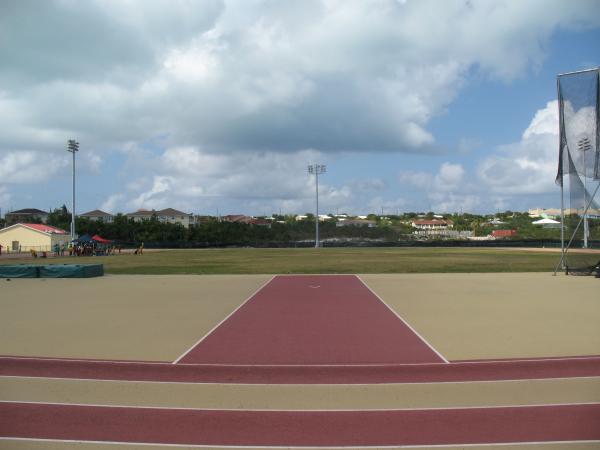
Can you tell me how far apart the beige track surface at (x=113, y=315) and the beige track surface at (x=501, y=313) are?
5380mm

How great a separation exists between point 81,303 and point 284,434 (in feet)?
44.6

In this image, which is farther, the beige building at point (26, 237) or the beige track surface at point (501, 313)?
the beige building at point (26, 237)

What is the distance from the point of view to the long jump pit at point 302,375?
5.70 m

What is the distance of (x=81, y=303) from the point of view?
56.8 ft

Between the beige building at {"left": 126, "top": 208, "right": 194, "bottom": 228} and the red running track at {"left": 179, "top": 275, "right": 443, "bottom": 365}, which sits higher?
the beige building at {"left": 126, "top": 208, "right": 194, "bottom": 228}

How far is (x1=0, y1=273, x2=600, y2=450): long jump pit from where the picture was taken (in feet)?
18.7

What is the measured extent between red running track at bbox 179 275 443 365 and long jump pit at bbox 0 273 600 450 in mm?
45

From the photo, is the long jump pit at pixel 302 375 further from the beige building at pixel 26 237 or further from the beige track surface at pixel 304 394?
the beige building at pixel 26 237

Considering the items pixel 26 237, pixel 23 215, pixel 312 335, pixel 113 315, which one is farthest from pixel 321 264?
pixel 23 215

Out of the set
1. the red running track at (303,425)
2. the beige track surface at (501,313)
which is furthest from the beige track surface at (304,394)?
the beige track surface at (501,313)

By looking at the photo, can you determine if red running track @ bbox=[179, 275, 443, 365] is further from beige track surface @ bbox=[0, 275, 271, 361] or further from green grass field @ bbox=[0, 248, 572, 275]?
green grass field @ bbox=[0, 248, 572, 275]

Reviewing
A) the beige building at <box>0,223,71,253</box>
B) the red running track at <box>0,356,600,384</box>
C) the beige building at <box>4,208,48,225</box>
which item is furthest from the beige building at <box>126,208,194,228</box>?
the red running track at <box>0,356,600,384</box>

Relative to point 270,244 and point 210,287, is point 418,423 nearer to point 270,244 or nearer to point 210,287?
point 210,287

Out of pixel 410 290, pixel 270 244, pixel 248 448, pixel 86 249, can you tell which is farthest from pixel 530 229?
pixel 248 448
